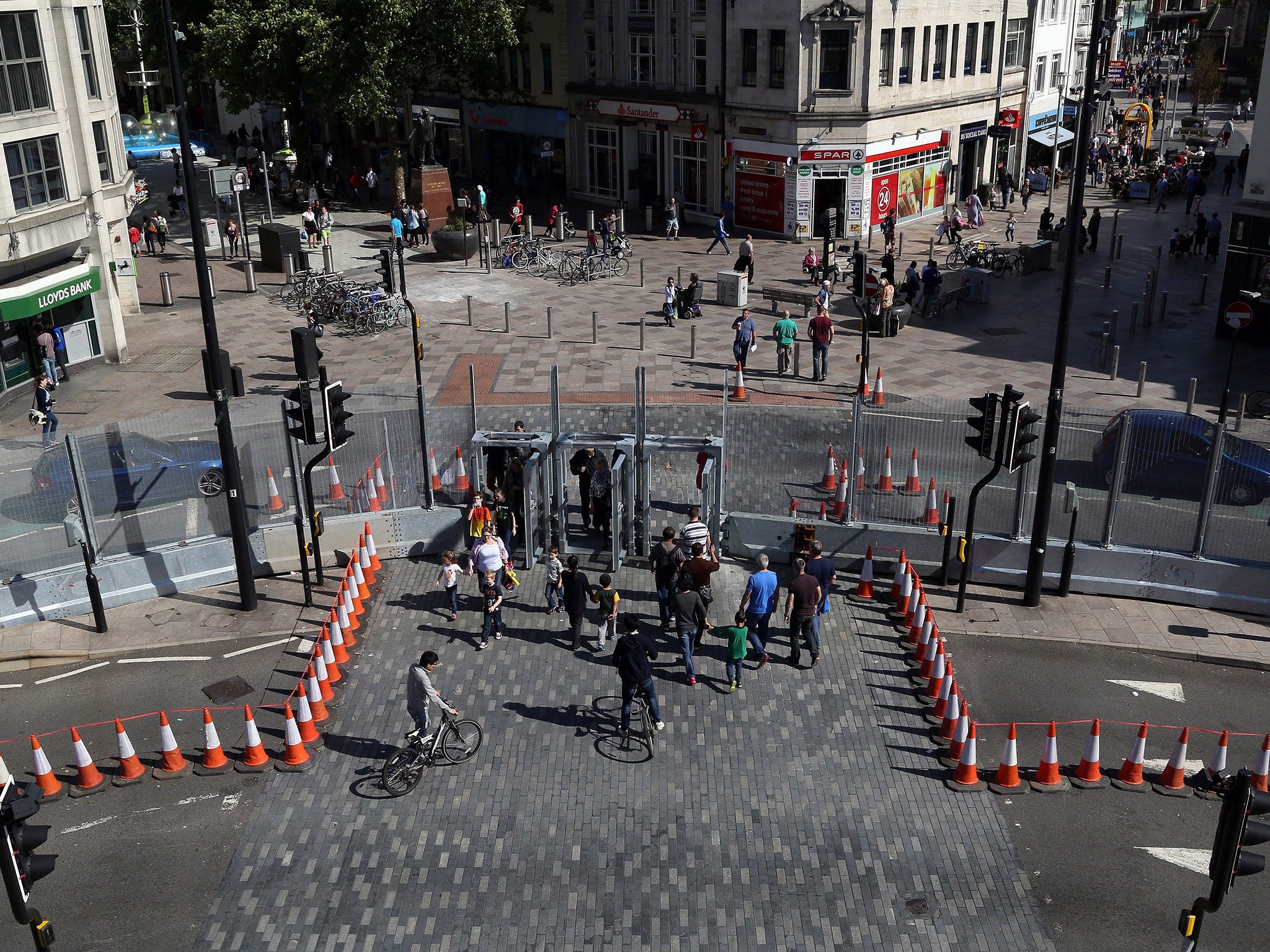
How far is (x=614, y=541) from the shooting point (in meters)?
16.8

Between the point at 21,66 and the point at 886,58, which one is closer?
the point at 21,66

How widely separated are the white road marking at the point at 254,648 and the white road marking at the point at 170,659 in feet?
0.77

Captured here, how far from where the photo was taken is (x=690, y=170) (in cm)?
4278

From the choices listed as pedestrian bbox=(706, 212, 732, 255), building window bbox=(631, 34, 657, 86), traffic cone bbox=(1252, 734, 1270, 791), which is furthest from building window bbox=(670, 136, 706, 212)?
traffic cone bbox=(1252, 734, 1270, 791)

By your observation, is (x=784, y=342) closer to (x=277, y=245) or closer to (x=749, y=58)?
(x=749, y=58)

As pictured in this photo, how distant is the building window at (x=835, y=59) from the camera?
123 ft

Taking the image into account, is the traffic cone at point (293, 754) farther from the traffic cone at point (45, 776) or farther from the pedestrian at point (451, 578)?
the pedestrian at point (451, 578)

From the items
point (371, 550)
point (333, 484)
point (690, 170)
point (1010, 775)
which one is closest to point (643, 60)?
point (690, 170)

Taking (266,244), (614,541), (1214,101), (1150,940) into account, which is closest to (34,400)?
(266,244)

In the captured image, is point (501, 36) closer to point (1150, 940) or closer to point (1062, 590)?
point (1062, 590)

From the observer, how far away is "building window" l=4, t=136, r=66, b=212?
24.4m

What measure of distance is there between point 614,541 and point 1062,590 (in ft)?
20.6

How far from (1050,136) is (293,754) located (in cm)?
4655

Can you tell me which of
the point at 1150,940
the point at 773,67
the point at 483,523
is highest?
the point at 773,67
